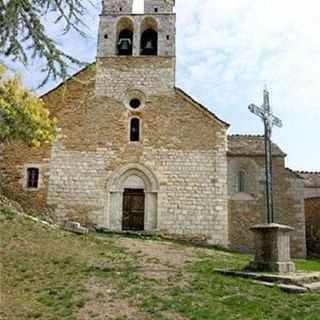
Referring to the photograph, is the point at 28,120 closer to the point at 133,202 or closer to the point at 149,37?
the point at 133,202

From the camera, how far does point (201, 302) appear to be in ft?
25.8

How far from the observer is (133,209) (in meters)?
20.6

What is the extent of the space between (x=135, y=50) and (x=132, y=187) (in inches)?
252

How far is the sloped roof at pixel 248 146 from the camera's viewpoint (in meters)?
21.7

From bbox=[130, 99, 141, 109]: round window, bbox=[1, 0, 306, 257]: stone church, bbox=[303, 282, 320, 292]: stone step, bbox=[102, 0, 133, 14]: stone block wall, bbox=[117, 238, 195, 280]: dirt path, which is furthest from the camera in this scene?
bbox=[102, 0, 133, 14]: stone block wall

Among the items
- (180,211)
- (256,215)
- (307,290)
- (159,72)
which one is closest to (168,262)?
(307,290)

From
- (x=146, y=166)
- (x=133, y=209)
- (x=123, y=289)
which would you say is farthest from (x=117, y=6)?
(x=123, y=289)

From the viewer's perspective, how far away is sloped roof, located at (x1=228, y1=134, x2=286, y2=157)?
21734mm

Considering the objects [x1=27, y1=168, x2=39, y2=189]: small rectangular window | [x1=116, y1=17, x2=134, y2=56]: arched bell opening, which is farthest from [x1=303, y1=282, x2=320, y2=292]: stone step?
[x1=116, y1=17, x2=134, y2=56]: arched bell opening

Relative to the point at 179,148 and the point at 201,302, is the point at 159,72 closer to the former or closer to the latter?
the point at 179,148

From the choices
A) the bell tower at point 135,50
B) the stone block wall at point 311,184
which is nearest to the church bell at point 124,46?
the bell tower at point 135,50

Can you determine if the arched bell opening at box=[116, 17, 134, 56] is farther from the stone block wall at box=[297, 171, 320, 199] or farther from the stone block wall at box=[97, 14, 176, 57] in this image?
the stone block wall at box=[297, 171, 320, 199]

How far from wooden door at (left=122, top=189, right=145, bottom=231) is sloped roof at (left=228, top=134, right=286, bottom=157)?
15.1 ft

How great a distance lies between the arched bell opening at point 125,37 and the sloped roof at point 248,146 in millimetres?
6430
